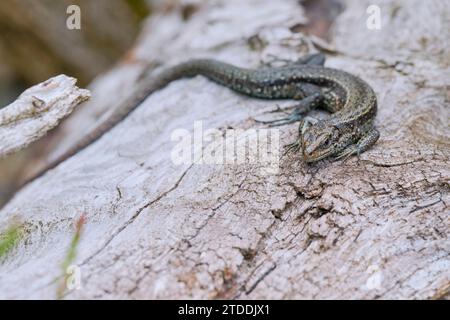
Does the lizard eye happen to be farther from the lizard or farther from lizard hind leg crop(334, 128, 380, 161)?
lizard hind leg crop(334, 128, 380, 161)

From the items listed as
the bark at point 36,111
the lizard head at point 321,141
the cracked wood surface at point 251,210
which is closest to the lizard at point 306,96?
the lizard head at point 321,141

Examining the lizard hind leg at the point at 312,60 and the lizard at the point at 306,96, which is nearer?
the lizard at the point at 306,96

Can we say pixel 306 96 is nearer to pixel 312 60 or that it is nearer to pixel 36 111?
pixel 312 60

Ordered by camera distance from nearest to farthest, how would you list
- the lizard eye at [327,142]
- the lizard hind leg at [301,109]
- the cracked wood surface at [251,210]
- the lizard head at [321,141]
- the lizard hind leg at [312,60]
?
the cracked wood surface at [251,210] → the lizard head at [321,141] → the lizard eye at [327,142] → the lizard hind leg at [301,109] → the lizard hind leg at [312,60]

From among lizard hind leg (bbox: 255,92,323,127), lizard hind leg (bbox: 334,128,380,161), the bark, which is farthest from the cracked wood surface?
the bark

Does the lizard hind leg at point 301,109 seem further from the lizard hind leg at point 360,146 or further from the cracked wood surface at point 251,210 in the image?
the lizard hind leg at point 360,146

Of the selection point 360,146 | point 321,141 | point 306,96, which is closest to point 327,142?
point 321,141

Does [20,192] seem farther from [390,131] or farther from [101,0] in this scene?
[101,0]
